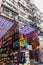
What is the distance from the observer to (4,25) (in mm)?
1288

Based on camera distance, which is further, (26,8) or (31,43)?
(26,8)

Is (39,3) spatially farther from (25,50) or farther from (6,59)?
(6,59)

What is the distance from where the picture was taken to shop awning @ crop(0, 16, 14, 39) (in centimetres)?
126

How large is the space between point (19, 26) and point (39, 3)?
0.78 m

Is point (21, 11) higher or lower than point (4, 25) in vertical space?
higher

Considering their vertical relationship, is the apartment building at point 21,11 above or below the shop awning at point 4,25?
above

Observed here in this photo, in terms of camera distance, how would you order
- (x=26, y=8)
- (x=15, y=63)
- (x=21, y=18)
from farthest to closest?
(x=26, y=8), (x=21, y=18), (x=15, y=63)

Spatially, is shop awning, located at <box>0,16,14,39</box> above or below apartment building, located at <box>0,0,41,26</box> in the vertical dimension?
below

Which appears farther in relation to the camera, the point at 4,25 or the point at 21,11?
the point at 21,11

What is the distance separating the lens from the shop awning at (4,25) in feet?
4.12

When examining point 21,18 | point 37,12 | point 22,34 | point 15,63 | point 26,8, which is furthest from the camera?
point 37,12

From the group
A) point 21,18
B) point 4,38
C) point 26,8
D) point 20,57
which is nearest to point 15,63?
point 20,57

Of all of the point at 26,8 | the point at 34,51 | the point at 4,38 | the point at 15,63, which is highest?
the point at 26,8

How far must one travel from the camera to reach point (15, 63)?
1262 mm
